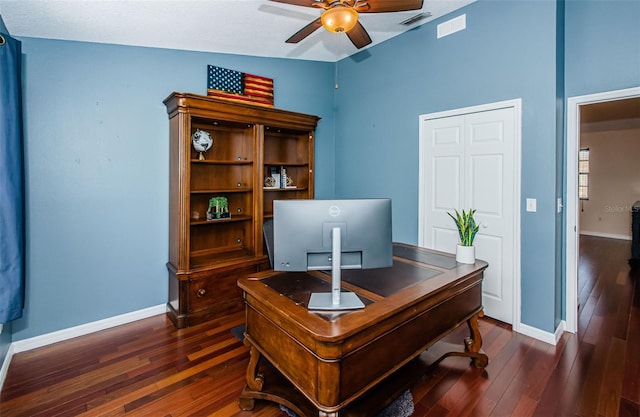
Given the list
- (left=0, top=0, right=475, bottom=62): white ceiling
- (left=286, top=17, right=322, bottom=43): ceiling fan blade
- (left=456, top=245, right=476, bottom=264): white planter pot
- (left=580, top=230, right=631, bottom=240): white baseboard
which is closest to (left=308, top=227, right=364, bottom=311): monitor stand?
(left=456, top=245, right=476, bottom=264): white planter pot

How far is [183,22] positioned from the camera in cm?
271

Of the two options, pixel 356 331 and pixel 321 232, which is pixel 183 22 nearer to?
pixel 321 232

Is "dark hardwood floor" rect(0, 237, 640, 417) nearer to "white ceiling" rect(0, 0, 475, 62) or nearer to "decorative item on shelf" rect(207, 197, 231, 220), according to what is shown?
"decorative item on shelf" rect(207, 197, 231, 220)

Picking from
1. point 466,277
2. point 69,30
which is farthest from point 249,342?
point 69,30

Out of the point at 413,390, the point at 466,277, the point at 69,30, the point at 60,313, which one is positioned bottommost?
the point at 413,390

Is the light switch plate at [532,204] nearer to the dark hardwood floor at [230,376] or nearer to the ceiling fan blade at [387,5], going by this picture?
the dark hardwood floor at [230,376]

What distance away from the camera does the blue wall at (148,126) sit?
255cm

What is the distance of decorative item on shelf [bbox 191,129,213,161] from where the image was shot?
3.13 m

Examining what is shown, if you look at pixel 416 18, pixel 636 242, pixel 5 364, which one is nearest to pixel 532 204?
pixel 416 18

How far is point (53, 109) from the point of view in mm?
2596

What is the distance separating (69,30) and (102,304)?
2.33 meters

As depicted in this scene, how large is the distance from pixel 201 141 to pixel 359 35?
1.78 metres

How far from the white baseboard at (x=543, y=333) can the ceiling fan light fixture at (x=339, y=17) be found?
286 centimetres

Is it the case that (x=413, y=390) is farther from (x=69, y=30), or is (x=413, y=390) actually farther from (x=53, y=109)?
(x=69, y=30)
